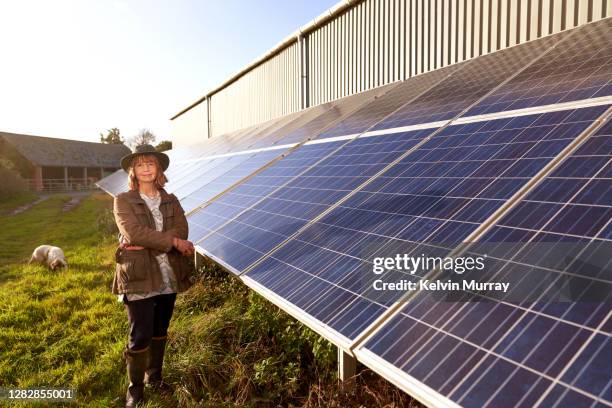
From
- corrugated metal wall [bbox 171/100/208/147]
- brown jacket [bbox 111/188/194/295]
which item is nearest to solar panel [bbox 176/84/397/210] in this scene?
brown jacket [bbox 111/188/194/295]

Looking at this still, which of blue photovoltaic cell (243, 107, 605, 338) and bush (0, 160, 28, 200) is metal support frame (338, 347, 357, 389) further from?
bush (0, 160, 28, 200)

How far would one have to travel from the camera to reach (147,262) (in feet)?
13.7

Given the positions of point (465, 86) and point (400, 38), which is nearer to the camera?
point (465, 86)

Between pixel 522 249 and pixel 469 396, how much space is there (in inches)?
43.5

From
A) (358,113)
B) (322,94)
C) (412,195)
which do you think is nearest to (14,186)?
(322,94)

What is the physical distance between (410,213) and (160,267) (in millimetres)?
2509

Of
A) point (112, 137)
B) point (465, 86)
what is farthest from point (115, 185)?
point (112, 137)

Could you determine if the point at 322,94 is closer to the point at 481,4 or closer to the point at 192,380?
the point at 481,4

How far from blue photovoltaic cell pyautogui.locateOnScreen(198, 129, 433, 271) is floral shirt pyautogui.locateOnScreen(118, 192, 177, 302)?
0.66 metres

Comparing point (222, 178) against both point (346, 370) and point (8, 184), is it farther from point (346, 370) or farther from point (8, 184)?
point (8, 184)

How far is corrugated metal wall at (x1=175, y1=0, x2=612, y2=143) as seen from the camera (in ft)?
23.9

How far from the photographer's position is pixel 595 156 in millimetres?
3270

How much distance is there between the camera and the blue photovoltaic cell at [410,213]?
323 centimetres

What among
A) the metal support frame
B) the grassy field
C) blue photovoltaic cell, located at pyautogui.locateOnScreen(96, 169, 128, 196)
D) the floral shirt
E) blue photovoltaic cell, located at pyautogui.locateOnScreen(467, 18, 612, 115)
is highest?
blue photovoltaic cell, located at pyautogui.locateOnScreen(467, 18, 612, 115)
